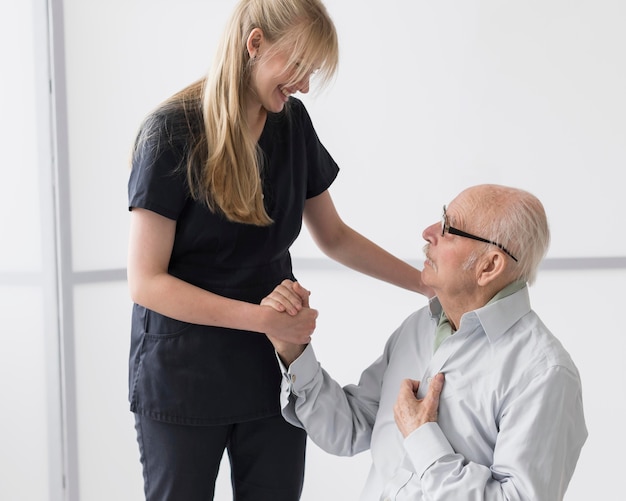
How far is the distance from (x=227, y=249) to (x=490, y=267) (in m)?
0.54

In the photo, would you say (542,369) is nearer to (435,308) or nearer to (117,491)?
(435,308)

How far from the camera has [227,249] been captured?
1.71 metres

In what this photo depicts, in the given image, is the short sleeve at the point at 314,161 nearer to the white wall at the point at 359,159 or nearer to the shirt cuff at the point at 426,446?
the shirt cuff at the point at 426,446

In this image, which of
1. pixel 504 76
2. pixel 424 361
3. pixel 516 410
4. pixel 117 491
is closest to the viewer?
pixel 516 410

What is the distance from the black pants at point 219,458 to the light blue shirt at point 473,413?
91 mm

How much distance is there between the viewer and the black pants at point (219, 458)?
1737 mm

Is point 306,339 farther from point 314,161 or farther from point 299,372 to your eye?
point 314,161

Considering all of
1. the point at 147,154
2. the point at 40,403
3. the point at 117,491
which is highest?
the point at 147,154

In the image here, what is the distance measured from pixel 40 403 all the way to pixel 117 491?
45 cm

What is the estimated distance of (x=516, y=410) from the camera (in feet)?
4.79

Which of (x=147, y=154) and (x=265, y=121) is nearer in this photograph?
(x=147, y=154)

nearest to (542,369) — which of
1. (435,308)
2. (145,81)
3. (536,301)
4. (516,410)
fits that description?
(516,410)

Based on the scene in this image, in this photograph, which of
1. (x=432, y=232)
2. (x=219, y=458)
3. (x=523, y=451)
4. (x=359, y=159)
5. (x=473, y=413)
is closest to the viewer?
(x=523, y=451)

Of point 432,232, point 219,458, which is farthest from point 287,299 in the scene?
point 219,458
